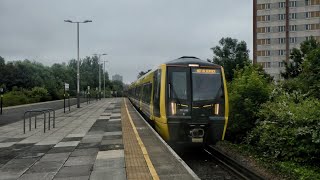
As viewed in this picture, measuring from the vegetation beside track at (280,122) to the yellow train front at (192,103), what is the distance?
1743 millimetres

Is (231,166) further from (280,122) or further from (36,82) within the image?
(36,82)

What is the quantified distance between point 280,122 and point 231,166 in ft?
8.31

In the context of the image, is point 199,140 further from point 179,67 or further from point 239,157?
point 179,67

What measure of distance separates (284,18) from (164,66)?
92874 mm

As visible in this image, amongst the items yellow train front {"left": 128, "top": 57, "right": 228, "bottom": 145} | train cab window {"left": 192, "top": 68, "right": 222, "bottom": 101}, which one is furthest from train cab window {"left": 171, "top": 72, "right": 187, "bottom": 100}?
train cab window {"left": 192, "top": 68, "right": 222, "bottom": 101}

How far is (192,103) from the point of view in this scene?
1369 centimetres

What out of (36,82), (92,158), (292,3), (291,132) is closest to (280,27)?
(292,3)

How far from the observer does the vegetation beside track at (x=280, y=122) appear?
1180 cm

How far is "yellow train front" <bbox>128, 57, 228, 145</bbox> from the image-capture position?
531 inches

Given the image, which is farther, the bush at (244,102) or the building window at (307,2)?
the building window at (307,2)

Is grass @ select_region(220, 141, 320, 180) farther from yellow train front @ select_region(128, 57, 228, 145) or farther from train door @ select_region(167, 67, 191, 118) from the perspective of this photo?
train door @ select_region(167, 67, 191, 118)

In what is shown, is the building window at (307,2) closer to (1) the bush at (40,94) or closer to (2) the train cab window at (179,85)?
(1) the bush at (40,94)

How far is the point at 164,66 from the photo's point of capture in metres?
14.3

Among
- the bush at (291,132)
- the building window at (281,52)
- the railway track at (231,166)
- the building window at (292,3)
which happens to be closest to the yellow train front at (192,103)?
the railway track at (231,166)
